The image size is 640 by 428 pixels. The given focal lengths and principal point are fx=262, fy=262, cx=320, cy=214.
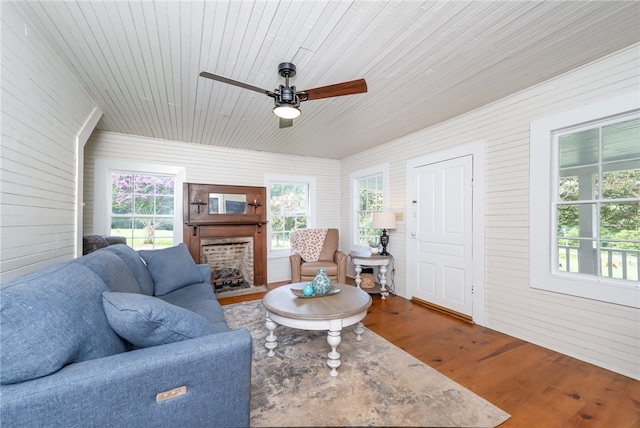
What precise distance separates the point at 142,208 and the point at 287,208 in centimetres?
230

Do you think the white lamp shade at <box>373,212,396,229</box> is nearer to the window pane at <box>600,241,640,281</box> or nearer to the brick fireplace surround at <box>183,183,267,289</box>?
the brick fireplace surround at <box>183,183,267,289</box>

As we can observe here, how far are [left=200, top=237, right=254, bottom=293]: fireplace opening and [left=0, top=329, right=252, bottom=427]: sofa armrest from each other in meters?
3.24

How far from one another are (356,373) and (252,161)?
3.75 m

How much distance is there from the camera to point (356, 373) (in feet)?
6.41

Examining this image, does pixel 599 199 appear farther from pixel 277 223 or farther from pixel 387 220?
pixel 277 223

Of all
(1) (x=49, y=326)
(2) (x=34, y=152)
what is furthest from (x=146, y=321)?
(2) (x=34, y=152)

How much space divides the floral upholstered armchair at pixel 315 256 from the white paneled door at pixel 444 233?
3.62 feet

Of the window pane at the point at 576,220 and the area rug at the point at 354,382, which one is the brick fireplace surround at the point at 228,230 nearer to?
the area rug at the point at 354,382

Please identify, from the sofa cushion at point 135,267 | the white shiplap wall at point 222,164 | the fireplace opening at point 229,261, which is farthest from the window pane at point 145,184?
the sofa cushion at point 135,267

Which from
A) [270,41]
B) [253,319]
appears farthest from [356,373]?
[270,41]

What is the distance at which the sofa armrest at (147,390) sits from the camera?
33.6 inches

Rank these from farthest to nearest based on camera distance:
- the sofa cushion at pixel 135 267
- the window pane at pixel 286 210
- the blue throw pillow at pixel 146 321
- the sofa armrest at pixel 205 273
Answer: the window pane at pixel 286 210 < the sofa armrest at pixel 205 273 < the sofa cushion at pixel 135 267 < the blue throw pillow at pixel 146 321

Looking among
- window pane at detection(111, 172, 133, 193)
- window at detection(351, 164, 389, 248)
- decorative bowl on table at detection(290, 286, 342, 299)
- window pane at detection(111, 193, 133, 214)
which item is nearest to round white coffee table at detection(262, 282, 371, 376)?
decorative bowl on table at detection(290, 286, 342, 299)

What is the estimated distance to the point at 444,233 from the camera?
3.34 metres
